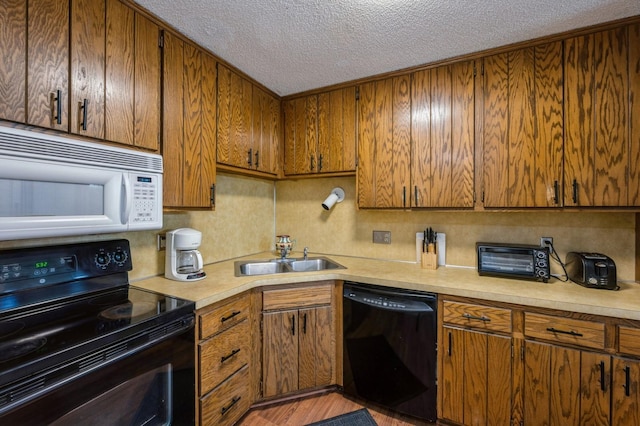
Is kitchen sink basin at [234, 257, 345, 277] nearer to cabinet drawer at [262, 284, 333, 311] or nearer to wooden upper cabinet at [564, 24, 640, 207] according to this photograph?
cabinet drawer at [262, 284, 333, 311]

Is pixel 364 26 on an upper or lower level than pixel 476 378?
upper

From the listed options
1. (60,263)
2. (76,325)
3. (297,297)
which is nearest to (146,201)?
(60,263)

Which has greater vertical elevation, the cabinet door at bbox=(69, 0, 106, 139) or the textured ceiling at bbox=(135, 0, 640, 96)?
the textured ceiling at bbox=(135, 0, 640, 96)

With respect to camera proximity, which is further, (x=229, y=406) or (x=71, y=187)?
(x=229, y=406)

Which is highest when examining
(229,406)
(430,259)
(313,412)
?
(430,259)

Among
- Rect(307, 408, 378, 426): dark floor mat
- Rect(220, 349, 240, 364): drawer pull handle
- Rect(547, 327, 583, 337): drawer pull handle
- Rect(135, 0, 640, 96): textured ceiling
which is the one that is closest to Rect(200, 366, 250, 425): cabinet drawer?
Rect(220, 349, 240, 364): drawer pull handle

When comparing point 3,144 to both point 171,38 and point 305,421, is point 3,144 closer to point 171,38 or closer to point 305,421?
point 171,38

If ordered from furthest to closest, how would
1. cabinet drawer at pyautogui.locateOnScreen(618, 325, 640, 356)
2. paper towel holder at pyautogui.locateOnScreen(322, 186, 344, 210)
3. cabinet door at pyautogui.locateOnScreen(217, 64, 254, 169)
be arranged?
paper towel holder at pyautogui.locateOnScreen(322, 186, 344, 210)
cabinet door at pyautogui.locateOnScreen(217, 64, 254, 169)
cabinet drawer at pyautogui.locateOnScreen(618, 325, 640, 356)

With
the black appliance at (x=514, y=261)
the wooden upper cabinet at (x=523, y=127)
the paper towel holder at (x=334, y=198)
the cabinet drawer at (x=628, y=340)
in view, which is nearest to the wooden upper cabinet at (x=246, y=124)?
the paper towel holder at (x=334, y=198)

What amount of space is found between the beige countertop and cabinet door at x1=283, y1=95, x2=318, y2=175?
97 centimetres

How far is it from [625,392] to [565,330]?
0.33 m

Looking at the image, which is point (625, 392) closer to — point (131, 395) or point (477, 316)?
point (477, 316)

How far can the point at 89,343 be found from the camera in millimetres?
975

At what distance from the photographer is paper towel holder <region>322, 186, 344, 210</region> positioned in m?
2.61
